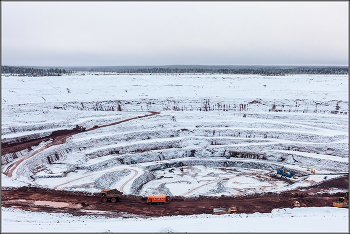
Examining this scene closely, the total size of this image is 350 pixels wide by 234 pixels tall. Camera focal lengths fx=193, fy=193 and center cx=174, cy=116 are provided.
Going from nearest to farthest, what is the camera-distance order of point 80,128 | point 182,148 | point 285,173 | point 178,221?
point 178,221 → point 285,173 → point 182,148 → point 80,128

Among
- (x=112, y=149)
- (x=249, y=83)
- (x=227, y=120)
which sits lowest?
(x=112, y=149)

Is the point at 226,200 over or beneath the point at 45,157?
beneath

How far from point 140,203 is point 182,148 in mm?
18221

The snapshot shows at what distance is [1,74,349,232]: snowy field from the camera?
20531 mm

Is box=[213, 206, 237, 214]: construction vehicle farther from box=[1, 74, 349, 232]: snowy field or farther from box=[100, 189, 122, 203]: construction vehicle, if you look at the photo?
box=[100, 189, 122, 203]: construction vehicle

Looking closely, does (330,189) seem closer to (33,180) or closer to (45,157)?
(33,180)

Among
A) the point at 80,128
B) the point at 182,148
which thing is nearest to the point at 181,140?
the point at 182,148

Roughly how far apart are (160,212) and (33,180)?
2025cm

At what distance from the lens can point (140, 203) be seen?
23.8 meters

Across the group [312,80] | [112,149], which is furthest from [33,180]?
[312,80]

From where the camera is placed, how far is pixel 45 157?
111ft

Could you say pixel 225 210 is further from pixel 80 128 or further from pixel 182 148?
pixel 80 128

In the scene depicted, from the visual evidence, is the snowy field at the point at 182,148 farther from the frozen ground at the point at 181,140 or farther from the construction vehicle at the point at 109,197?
the construction vehicle at the point at 109,197

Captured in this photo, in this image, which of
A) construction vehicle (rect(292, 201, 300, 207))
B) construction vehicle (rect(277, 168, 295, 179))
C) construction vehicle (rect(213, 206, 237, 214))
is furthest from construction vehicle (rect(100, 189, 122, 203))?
construction vehicle (rect(277, 168, 295, 179))
